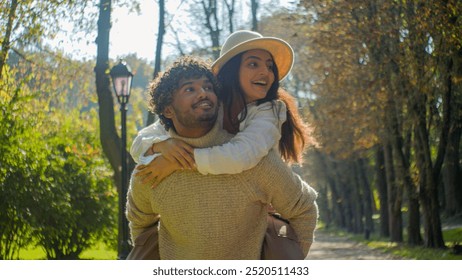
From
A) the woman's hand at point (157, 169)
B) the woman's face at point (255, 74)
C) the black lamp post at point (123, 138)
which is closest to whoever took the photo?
the woman's hand at point (157, 169)

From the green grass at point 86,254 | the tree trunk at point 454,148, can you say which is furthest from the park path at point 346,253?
the green grass at point 86,254

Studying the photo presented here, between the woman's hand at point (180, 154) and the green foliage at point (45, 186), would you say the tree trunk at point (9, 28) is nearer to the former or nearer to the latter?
the green foliage at point (45, 186)

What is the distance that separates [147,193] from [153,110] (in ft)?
1.62

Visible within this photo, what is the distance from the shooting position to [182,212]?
14.5 feet

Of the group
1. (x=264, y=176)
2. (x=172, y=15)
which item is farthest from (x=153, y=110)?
(x=172, y=15)

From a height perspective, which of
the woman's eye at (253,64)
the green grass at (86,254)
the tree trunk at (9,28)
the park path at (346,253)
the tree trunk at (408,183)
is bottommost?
the park path at (346,253)

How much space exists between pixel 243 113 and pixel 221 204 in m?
0.75

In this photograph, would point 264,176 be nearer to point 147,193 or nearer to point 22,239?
point 147,193

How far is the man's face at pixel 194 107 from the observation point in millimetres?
4375

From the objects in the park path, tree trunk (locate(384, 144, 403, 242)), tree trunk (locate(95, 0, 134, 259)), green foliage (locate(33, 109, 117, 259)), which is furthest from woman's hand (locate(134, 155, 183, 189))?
tree trunk (locate(384, 144, 403, 242))

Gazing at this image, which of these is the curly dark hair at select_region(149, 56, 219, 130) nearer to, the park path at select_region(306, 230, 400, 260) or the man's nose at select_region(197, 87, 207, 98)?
the man's nose at select_region(197, 87, 207, 98)

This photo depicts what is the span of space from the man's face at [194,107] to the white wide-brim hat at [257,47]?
2.01ft

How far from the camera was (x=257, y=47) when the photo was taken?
5137mm

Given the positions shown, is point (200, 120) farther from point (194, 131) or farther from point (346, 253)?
point (346, 253)
